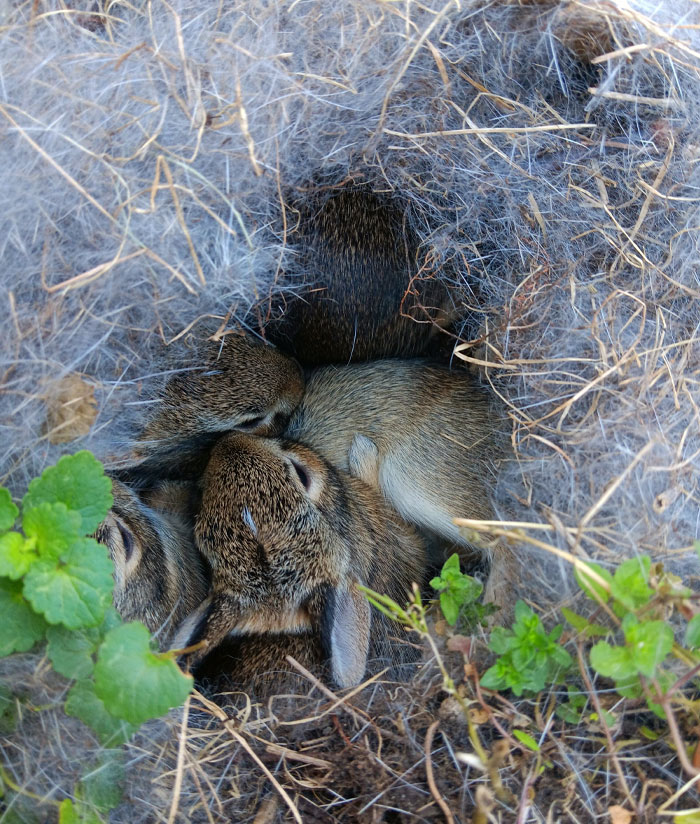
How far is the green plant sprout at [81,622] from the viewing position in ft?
5.96

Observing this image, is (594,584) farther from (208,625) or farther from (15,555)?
(15,555)

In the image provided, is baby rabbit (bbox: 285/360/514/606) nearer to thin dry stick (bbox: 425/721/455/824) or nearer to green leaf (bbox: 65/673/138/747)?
thin dry stick (bbox: 425/721/455/824)

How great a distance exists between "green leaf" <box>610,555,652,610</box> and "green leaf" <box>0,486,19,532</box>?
1.61 meters

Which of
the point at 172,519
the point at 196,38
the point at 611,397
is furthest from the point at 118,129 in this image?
the point at 611,397

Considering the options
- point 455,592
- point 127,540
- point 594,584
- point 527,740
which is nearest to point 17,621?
point 127,540

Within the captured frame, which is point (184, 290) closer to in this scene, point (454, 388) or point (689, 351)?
point (454, 388)

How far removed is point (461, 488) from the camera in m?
3.15

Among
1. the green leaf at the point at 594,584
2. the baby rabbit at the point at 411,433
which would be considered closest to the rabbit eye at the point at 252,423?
the baby rabbit at the point at 411,433

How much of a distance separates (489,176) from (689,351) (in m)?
0.98

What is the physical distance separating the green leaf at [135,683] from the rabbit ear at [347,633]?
2.53 ft

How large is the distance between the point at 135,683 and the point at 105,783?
0.46 meters

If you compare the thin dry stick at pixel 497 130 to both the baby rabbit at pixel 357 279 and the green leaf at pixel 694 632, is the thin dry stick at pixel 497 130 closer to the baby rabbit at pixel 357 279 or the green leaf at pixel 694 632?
the baby rabbit at pixel 357 279

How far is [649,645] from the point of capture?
1.81 meters

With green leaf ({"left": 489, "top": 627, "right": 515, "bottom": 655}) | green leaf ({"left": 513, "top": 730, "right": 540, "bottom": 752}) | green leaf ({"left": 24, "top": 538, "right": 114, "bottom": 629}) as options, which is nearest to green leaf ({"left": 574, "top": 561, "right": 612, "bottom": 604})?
green leaf ({"left": 489, "top": 627, "right": 515, "bottom": 655})
